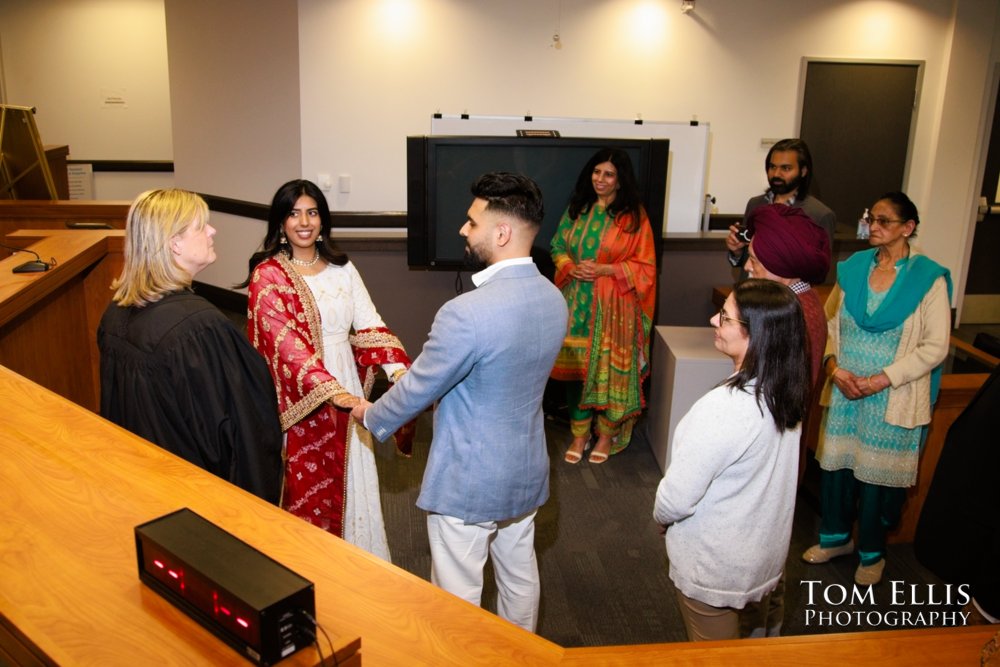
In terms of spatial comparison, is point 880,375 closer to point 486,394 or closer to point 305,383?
point 486,394

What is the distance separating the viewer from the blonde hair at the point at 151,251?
2.02m

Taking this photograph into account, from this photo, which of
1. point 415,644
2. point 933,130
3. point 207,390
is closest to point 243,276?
point 207,390

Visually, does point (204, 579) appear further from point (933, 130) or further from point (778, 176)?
point (933, 130)

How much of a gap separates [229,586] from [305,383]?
156cm

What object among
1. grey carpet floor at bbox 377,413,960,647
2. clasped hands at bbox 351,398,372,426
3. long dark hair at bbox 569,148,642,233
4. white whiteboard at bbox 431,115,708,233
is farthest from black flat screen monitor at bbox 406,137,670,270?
clasped hands at bbox 351,398,372,426

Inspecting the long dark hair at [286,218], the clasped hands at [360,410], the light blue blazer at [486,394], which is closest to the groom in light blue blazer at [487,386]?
the light blue blazer at [486,394]

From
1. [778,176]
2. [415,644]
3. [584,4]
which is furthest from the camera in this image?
[584,4]

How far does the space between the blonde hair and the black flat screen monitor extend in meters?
2.31

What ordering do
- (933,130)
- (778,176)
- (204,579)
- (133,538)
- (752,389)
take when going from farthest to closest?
(933,130), (778,176), (752,389), (133,538), (204,579)

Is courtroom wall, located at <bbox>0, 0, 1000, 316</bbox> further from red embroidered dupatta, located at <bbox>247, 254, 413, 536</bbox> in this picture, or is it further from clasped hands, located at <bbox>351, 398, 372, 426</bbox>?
clasped hands, located at <bbox>351, 398, 372, 426</bbox>

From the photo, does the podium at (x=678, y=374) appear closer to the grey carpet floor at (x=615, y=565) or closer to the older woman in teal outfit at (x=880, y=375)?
the grey carpet floor at (x=615, y=565)

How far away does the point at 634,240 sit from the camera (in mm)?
4141

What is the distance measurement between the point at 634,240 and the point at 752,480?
7.62ft

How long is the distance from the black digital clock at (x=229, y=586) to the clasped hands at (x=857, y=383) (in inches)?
100
